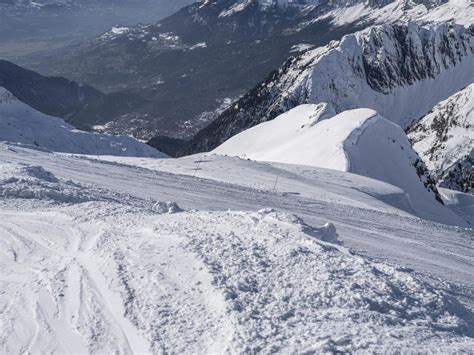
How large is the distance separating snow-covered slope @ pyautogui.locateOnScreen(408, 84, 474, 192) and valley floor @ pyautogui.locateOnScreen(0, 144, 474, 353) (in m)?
57.4

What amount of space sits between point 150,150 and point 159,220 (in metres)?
55.7

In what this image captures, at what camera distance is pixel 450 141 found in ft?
252

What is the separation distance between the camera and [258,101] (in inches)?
4931

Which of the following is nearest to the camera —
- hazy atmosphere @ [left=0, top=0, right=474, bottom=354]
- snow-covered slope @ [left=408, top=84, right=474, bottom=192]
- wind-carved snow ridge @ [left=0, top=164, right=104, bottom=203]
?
hazy atmosphere @ [left=0, top=0, right=474, bottom=354]

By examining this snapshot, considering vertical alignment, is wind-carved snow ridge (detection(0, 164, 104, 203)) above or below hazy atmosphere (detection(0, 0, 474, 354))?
above

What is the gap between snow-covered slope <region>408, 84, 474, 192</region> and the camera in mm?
70688

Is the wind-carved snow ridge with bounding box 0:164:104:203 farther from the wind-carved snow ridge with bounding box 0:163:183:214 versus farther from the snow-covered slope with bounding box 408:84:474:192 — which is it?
the snow-covered slope with bounding box 408:84:474:192

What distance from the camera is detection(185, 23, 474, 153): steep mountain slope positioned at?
116 metres

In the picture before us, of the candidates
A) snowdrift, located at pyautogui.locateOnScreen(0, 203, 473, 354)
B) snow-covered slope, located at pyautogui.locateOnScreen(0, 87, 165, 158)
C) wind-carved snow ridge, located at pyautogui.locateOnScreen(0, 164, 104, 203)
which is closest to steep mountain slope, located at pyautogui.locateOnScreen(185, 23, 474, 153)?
snow-covered slope, located at pyautogui.locateOnScreen(0, 87, 165, 158)

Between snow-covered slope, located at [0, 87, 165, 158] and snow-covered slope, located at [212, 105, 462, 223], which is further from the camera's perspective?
snow-covered slope, located at [0, 87, 165, 158]

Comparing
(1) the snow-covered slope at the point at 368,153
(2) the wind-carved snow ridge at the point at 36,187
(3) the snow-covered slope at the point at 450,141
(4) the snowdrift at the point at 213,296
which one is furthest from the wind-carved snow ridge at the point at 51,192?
(3) the snow-covered slope at the point at 450,141

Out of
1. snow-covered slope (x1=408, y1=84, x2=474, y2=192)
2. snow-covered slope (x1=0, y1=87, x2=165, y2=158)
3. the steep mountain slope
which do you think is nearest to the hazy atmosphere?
snow-covered slope (x1=0, y1=87, x2=165, y2=158)

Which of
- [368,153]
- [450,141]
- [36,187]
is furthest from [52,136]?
[36,187]

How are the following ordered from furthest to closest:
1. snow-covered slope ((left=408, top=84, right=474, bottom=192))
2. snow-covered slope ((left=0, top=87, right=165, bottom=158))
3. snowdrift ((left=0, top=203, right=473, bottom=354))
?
snow-covered slope ((left=408, top=84, right=474, bottom=192))
snow-covered slope ((left=0, top=87, right=165, bottom=158))
snowdrift ((left=0, top=203, right=473, bottom=354))
